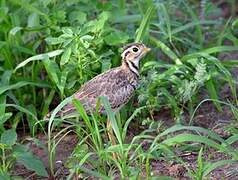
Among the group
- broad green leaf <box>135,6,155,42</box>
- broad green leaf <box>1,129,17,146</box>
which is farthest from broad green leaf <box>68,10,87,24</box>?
broad green leaf <box>1,129,17,146</box>

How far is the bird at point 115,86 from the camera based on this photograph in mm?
5527

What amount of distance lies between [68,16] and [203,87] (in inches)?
52.9

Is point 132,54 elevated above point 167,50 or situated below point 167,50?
above

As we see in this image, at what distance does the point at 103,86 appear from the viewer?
220 inches

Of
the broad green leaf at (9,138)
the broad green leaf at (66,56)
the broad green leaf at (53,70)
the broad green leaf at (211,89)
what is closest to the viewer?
the broad green leaf at (9,138)

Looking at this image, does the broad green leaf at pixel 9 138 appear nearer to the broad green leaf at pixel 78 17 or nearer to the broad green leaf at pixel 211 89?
the broad green leaf at pixel 78 17

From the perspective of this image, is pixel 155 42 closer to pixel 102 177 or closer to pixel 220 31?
pixel 220 31

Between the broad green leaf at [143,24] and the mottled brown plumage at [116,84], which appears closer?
the mottled brown plumage at [116,84]

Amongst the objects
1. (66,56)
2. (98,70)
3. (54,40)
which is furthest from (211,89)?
(54,40)

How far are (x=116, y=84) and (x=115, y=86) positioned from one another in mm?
26

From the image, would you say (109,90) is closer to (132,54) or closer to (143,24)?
(132,54)

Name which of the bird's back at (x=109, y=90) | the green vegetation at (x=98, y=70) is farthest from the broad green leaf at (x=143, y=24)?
the bird's back at (x=109, y=90)

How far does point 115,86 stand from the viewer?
559cm

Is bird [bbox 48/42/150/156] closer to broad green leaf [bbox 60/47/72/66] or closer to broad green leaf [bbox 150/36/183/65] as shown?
broad green leaf [bbox 60/47/72/66]
